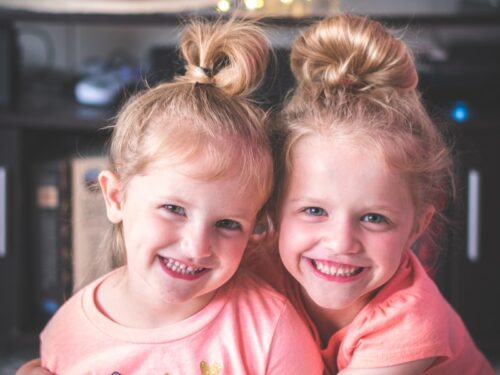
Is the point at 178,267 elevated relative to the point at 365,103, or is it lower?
lower

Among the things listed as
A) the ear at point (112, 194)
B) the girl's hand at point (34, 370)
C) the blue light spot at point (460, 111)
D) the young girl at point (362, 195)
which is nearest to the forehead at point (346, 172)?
the young girl at point (362, 195)

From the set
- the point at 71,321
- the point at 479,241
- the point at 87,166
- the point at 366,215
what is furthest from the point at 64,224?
the point at 366,215

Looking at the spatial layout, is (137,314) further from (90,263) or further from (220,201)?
(90,263)

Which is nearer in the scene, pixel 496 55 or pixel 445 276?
pixel 445 276

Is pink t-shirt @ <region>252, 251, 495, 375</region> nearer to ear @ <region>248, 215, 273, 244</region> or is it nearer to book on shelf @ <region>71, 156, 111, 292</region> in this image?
ear @ <region>248, 215, 273, 244</region>

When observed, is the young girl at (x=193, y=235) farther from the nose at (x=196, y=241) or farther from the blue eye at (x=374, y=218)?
the blue eye at (x=374, y=218)

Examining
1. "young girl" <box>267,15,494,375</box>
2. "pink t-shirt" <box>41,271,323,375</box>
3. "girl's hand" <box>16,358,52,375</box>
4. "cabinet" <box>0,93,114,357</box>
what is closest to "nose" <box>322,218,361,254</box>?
"young girl" <box>267,15,494,375</box>

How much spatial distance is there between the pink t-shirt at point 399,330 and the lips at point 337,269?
6 centimetres

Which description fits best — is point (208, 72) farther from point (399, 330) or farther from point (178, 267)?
point (399, 330)

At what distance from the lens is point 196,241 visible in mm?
866

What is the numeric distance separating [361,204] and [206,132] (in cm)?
20

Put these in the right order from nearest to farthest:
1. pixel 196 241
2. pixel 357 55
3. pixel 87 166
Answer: pixel 196 241
pixel 357 55
pixel 87 166

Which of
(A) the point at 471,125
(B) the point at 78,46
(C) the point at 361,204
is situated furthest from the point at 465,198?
(B) the point at 78,46

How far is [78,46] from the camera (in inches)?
91.8
